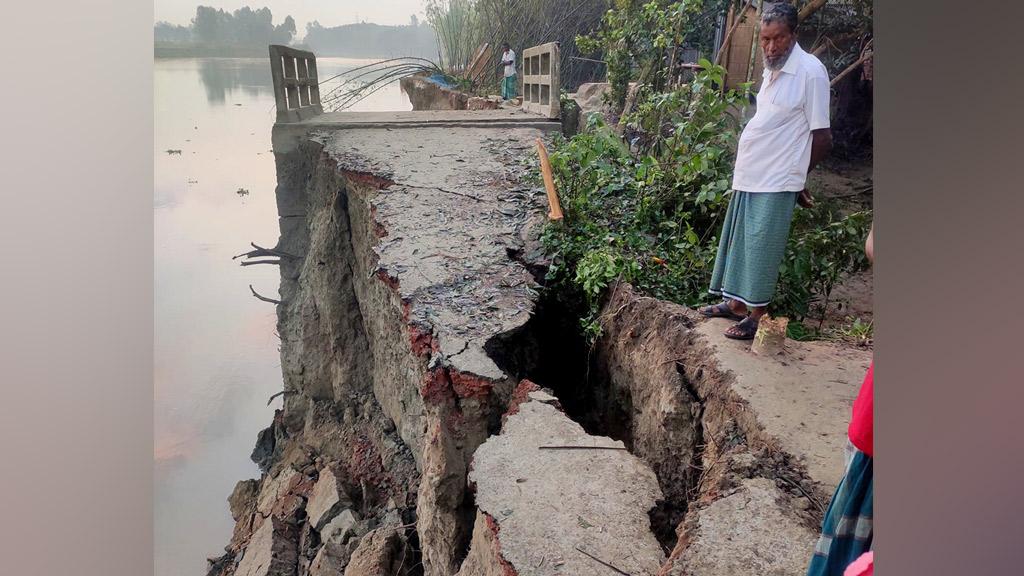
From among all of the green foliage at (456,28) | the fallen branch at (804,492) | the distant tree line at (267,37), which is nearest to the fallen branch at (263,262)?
the distant tree line at (267,37)

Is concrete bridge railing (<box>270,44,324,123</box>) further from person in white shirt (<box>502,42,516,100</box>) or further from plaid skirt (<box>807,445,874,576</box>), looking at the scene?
plaid skirt (<box>807,445,874,576</box>)

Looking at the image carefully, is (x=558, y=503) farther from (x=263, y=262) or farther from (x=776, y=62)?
(x=263, y=262)

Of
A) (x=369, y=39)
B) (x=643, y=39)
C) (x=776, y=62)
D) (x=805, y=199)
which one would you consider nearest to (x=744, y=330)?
(x=805, y=199)

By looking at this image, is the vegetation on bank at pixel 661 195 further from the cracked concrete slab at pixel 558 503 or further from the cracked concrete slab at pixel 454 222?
the cracked concrete slab at pixel 558 503

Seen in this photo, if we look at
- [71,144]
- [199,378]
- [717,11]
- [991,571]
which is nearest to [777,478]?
[991,571]

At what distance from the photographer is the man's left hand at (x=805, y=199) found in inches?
60.7

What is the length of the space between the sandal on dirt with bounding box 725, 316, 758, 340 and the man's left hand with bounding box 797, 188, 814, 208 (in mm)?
454

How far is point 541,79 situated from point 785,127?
202 cm

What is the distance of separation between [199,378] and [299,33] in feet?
4.82

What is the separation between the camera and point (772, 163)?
5.23ft

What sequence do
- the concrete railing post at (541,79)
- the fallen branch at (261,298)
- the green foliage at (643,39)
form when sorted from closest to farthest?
the green foliage at (643,39)
the concrete railing post at (541,79)
the fallen branch at (261,298)

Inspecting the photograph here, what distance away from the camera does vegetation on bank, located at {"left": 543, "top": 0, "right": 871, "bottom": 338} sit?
164cm

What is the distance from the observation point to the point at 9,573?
60.3 inches

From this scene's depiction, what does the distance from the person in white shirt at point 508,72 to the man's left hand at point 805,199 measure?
6.88 ft
